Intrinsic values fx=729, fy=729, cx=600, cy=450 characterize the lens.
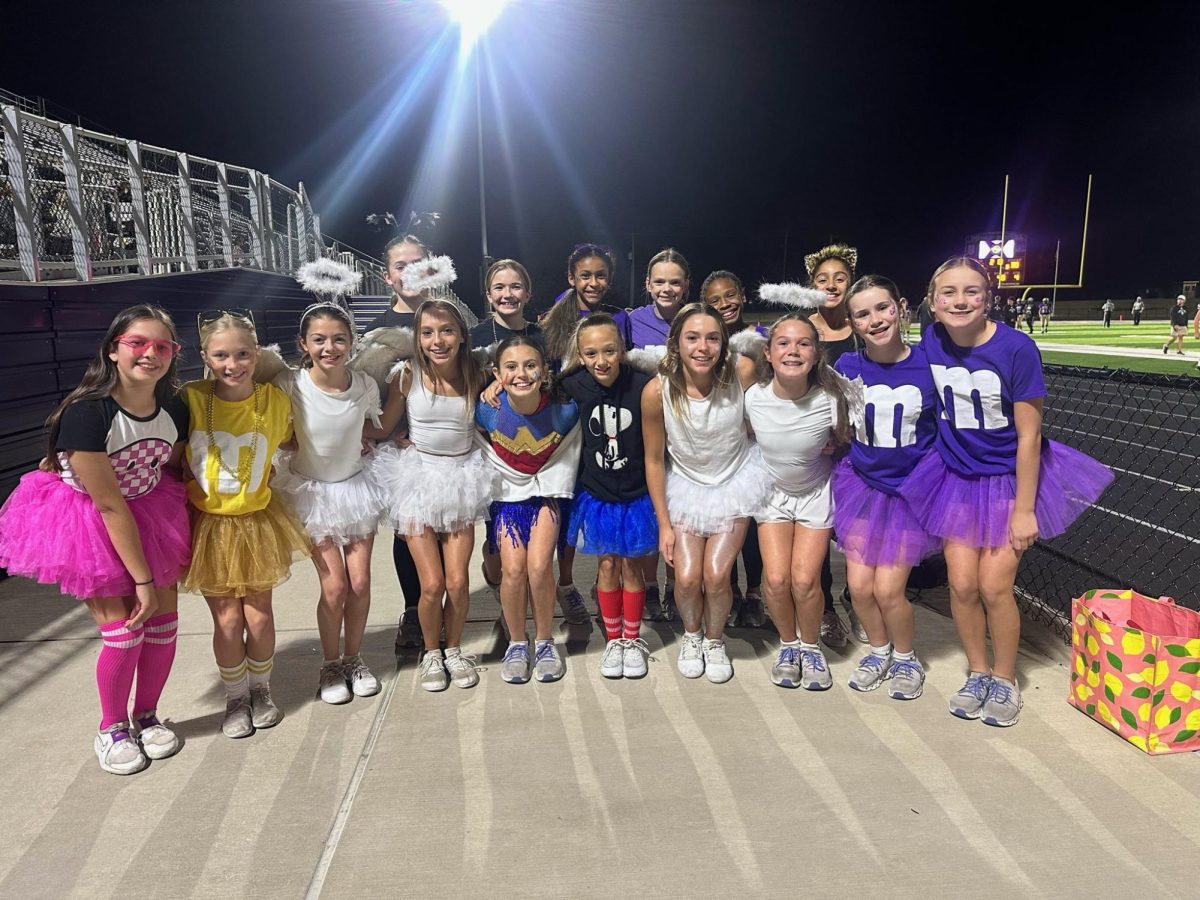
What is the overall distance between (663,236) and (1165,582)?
1586 inches

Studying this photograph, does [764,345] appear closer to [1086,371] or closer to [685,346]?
[685,346]

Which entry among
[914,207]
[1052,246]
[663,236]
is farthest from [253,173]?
[1052,246]

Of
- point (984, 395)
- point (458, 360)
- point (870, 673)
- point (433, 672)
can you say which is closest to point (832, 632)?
point (870, 673)

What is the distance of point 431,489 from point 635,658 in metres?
1.14

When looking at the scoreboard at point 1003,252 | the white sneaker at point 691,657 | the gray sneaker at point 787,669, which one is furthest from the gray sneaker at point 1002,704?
the scoreboard at point 1003,252

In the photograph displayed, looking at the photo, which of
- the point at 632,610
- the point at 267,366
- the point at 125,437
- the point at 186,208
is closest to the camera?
the point at 125,437

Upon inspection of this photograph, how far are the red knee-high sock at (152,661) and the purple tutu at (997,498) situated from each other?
Result: 288 cm

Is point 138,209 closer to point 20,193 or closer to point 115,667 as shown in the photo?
point 20,193

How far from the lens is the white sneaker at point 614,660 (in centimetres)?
312

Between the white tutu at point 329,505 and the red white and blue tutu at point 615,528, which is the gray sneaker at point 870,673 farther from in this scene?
the white tutu at point 329,505

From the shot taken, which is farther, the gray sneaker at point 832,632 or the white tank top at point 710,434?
the gray sneaker at point 832,632

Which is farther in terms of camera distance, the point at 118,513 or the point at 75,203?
the point at 75,203

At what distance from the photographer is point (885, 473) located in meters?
2.96

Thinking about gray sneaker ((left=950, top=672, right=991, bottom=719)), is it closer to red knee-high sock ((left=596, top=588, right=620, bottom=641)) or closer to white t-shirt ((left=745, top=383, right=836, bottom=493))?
white t-shirt ((left=745, top=383, right=836, bottom=493))
